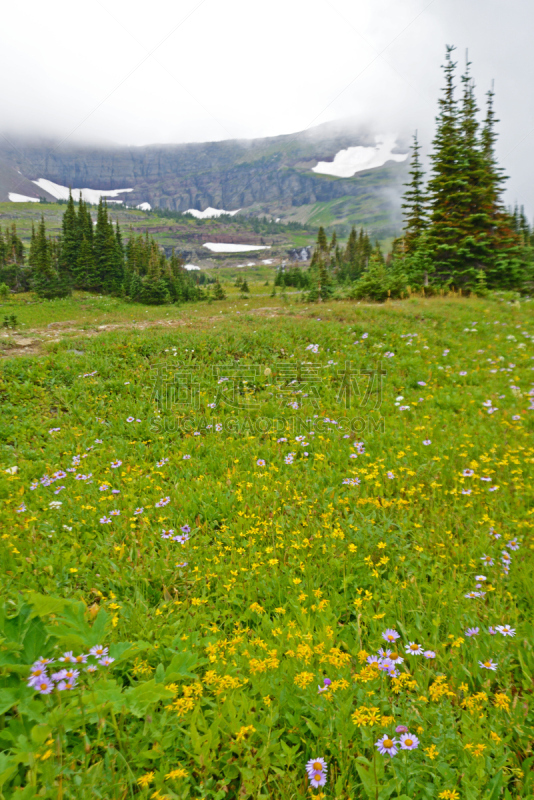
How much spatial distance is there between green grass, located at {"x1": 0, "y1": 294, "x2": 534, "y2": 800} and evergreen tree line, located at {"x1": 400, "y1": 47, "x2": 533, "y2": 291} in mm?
13296

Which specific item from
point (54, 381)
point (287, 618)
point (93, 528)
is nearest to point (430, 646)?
point (287, 618)

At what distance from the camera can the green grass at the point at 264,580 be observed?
1.65 metres

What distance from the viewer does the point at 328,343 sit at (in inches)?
374

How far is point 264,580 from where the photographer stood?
3.01 metres

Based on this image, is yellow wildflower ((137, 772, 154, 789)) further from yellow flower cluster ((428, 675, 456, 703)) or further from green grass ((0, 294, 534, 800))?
yellow flower cluster ((428, 675, 456, 703))

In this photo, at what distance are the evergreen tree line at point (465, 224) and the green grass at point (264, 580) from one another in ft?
43.6

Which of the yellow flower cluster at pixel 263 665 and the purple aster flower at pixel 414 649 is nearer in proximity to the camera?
the yellow flower cluster at pixel 263 665

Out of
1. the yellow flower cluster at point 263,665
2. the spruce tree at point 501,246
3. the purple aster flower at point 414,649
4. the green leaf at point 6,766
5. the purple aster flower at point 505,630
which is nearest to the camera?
the green leaf at point 6,766

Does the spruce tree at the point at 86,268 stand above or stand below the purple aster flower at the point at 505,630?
above

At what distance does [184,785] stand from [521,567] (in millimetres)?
2782

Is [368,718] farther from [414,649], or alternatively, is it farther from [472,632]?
[472,632]

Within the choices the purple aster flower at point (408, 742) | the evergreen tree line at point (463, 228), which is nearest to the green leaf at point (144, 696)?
the purple aster flower at point (408, 742)

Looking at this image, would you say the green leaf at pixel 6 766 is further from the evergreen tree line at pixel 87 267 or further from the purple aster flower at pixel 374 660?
Result: the evergreen tree line at pixel 87 267

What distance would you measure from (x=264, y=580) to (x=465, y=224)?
21592mm
